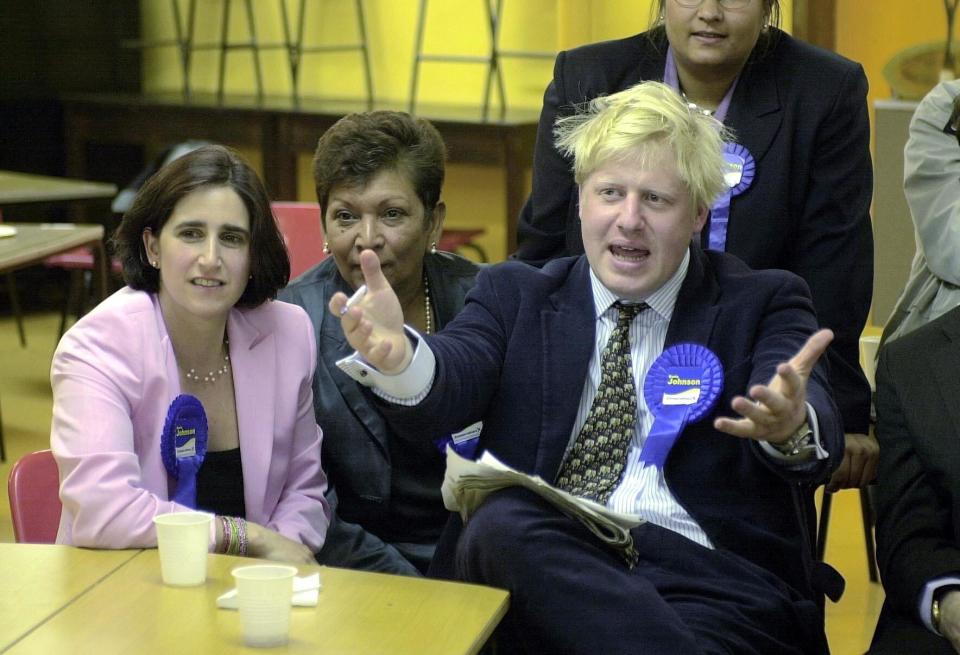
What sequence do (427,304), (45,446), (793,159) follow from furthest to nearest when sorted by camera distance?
(45,446), (427,304), (793,159)

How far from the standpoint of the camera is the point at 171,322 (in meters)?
2.55

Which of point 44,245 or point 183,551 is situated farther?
point 44,245

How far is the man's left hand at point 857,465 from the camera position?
269 centimetres

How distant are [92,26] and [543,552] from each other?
771 cm

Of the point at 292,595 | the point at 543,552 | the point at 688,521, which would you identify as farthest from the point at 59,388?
the point at 688,521

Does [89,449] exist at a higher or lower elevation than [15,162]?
higher

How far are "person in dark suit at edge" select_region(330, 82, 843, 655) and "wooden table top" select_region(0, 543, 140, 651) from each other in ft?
1.59

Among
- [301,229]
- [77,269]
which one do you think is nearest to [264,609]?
[301,229]

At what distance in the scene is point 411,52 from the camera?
342 inches

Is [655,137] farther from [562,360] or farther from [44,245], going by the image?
[44,245]

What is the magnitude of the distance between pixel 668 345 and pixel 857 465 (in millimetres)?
572

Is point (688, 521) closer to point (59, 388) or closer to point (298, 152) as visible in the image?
point (59, 388)

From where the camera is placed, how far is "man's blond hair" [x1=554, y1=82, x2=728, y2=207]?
2340 mm

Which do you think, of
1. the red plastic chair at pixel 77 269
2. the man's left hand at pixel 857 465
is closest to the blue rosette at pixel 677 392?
the man's left hand at pixel 857 465
